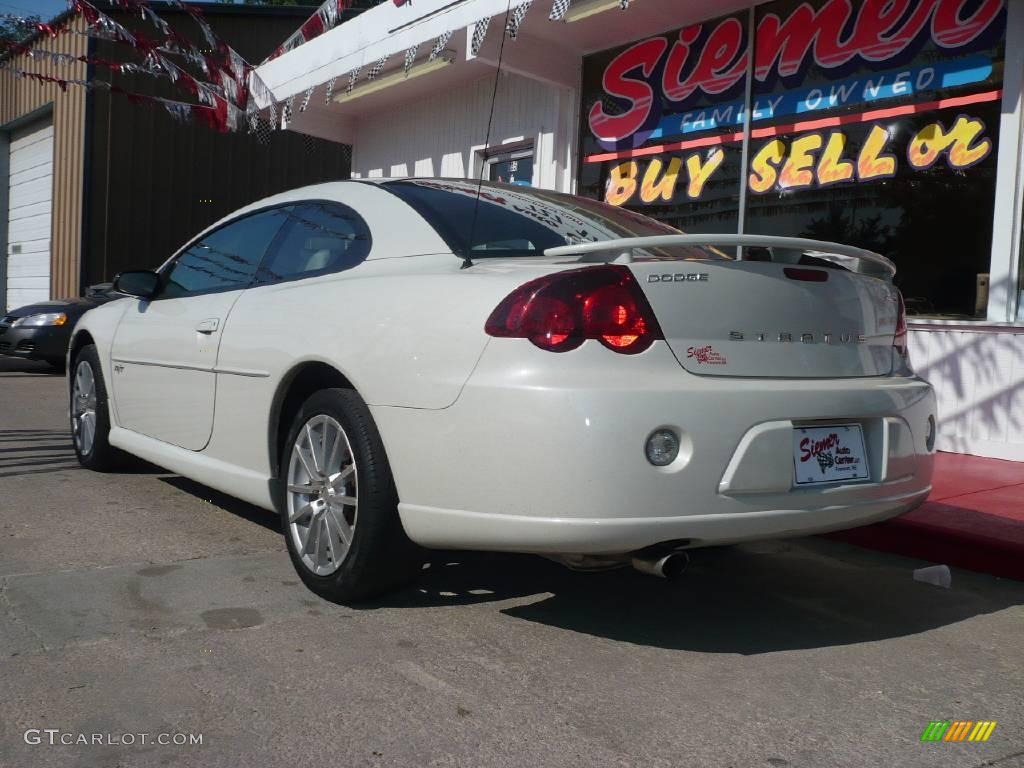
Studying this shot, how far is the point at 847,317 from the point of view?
325cm

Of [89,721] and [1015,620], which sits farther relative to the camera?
[1015,620]

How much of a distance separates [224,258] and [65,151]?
15.9 metres

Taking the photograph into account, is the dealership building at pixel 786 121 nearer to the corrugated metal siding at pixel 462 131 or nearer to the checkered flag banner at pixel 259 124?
the corrugated metal siding at pixel 462 131

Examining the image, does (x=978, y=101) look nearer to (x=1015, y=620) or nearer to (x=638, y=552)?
(x=1015, y=620)

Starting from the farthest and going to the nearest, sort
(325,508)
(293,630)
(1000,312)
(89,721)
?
1. (1000,312)
2. (325,508)
3. (293,630)
4. (89,721)

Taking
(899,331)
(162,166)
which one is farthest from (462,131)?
(162,166)

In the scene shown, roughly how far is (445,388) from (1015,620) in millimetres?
2215

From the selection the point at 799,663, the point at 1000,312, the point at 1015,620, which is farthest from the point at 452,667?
the point at 1000,312

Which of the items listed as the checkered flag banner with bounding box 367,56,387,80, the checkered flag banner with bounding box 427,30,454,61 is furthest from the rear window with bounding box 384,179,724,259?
the checkered flag banner with bounding box 367,56,387,80

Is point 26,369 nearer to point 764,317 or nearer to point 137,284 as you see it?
point 137,284

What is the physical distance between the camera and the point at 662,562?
2.92 m

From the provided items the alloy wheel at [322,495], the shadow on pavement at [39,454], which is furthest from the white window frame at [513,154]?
the alloy wheel at [322,495]

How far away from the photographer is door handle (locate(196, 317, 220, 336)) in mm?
4105

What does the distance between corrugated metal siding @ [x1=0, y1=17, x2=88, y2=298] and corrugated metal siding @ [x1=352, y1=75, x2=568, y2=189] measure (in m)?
7.52
